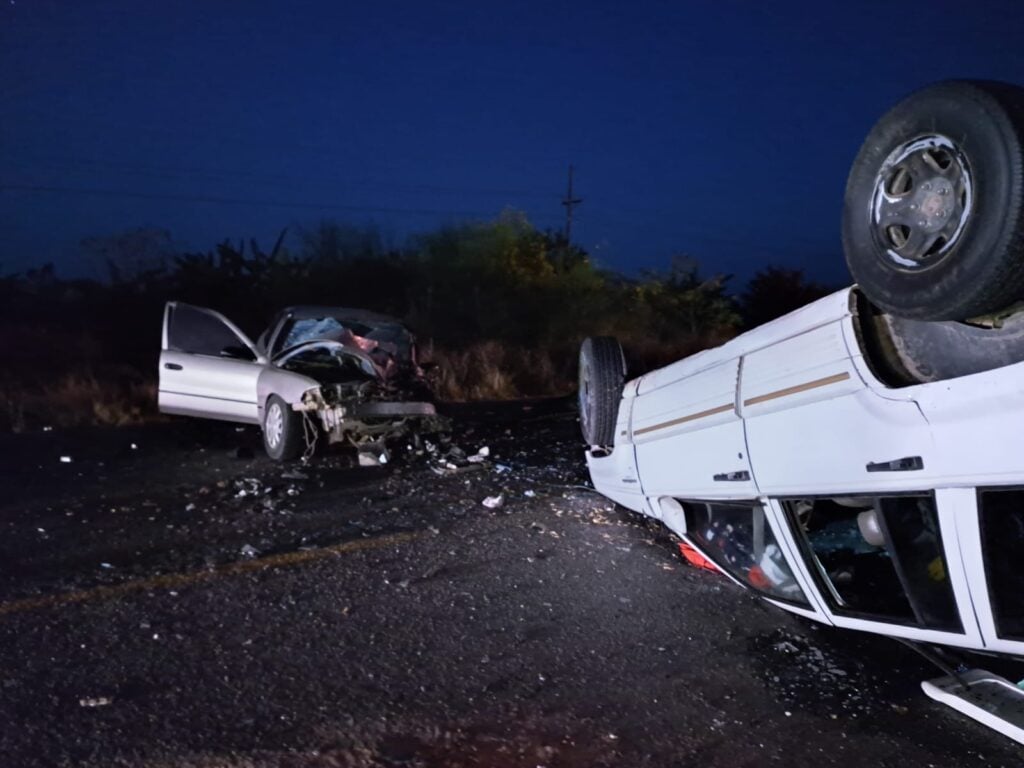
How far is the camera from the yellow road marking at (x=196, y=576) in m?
5.00

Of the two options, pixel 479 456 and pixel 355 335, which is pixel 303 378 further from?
pixel 479 456

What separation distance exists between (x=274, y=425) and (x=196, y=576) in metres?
4.14

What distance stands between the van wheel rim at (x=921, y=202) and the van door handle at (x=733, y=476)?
4.36ft

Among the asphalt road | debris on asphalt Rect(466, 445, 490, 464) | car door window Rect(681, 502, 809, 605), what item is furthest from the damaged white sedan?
car door window Rect(681, 502, 809, 605)

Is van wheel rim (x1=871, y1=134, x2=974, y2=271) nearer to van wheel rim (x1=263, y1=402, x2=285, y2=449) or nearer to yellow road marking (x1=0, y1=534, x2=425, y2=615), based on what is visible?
yellow road marking (x1=0, y1=534, x2=425, y2=615)

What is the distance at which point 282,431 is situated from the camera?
935 centimetres

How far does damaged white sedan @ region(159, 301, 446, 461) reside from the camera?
9.30 meters

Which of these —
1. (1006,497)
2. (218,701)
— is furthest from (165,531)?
(1006,497)

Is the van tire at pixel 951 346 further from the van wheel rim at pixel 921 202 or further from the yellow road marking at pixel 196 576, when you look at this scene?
the yellow road marking at pixel 196 576

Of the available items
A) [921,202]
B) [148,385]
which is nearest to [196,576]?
[921,202]

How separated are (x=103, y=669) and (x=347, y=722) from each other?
1282 mm

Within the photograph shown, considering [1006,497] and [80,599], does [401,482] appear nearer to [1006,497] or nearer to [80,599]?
[80,599]

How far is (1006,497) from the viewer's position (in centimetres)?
332

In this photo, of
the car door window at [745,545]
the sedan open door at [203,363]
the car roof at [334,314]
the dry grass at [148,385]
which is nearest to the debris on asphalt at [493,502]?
the dry grass at [148,385]
